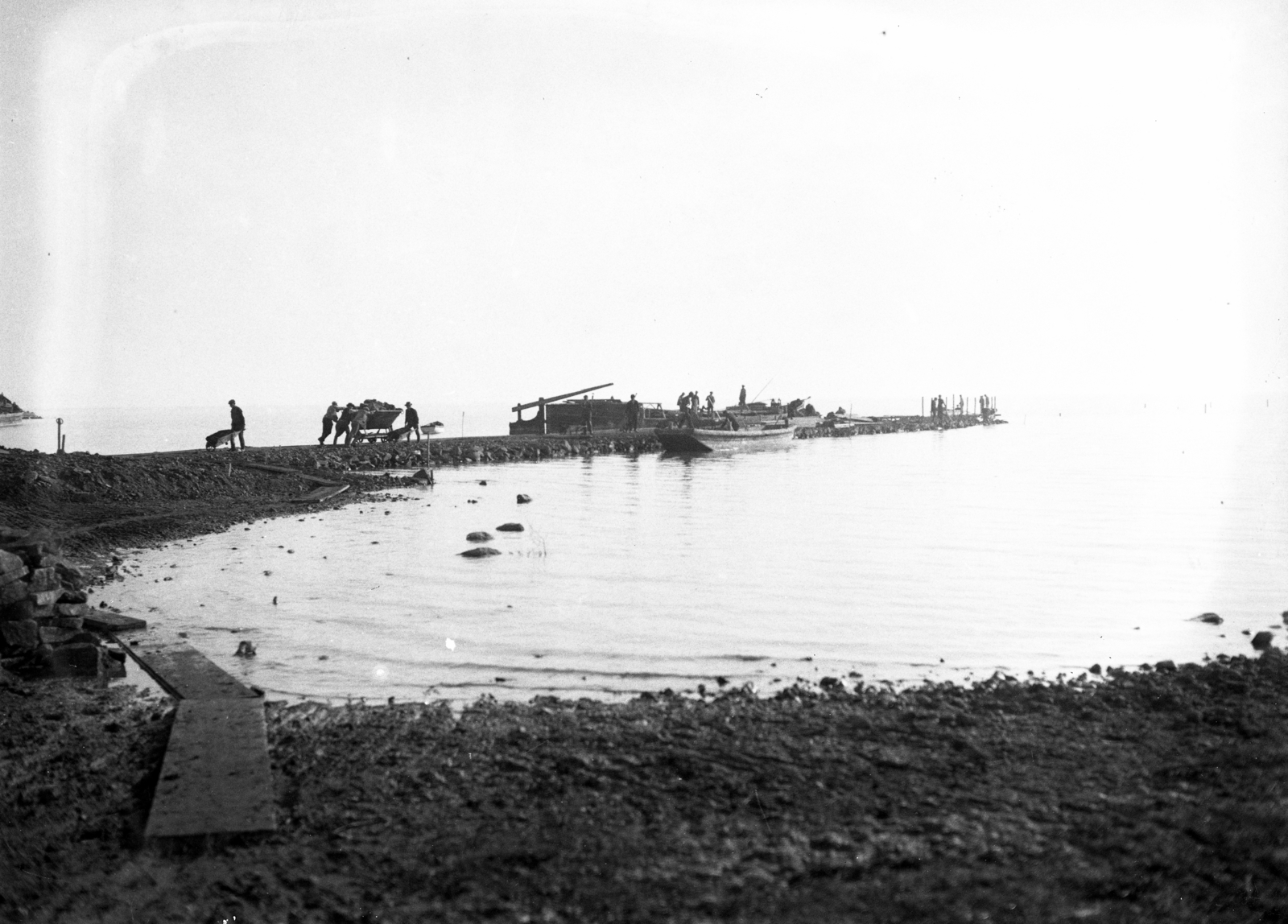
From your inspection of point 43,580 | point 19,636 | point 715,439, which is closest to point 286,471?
point 43,580

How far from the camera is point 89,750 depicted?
7.34m

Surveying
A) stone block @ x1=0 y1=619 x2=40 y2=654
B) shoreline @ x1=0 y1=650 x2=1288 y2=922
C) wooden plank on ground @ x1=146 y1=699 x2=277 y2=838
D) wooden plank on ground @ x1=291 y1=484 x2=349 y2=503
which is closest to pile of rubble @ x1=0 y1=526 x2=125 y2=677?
stone block @ x1=0 y1=619 x2=40 y2=654

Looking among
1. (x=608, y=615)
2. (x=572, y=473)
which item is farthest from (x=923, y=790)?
(x=572, y=473)

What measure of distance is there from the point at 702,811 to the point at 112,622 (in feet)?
27.6

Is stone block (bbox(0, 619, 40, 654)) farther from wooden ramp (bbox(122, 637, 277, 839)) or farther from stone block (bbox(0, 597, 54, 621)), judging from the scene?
wooden ramp (bbox(122, 637, 277, 839))

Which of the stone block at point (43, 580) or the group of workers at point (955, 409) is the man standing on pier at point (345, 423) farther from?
the group of workers at point (955, 409)

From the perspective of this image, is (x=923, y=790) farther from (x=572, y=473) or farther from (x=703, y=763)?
(x=572, y=473)

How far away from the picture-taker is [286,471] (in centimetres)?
3091

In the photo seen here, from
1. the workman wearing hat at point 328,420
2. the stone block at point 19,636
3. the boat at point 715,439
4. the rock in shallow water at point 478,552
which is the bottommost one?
the rock in shallow water at point 478,552

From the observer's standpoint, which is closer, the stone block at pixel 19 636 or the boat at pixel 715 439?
the stone block at pixel 19 636

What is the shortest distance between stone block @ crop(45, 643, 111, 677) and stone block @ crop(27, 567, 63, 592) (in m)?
0.85

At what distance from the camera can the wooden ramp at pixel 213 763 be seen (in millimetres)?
5785

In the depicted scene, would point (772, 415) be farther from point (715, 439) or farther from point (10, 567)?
point (10, 567)

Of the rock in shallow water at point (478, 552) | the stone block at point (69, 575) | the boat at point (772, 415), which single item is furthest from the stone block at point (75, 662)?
the boat at point (772, 415)
